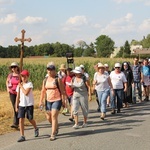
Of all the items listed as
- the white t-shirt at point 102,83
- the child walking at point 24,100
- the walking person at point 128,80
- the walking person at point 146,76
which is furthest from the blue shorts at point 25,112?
the walking person at point 146,76

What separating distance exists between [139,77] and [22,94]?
25.8 feet

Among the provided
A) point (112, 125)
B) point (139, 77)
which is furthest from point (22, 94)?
point (139, 77)

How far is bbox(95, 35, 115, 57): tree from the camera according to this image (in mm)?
127438

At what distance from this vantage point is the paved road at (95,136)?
296 inches

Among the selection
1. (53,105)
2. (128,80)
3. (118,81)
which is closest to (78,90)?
(53,105)

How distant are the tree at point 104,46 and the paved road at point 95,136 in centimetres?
11592

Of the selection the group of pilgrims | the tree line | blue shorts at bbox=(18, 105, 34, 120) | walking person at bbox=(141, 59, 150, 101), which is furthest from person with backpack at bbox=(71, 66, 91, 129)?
the tree line

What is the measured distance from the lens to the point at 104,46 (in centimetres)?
12862

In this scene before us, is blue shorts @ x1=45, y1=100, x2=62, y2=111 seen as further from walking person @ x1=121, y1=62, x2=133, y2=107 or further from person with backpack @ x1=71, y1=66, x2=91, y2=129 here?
walking person @ x1=121, y1=62, x2=133, y2=107

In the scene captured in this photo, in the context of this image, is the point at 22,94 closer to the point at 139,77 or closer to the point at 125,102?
the point at 125,102

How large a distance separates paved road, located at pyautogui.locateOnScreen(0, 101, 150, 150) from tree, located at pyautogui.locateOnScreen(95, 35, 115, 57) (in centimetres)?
11592

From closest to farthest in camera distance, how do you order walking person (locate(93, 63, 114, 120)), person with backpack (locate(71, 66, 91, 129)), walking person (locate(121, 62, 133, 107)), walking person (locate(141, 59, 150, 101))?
person with backpack (locate(71, 66, 91, 129)) → walking person (locate(93, 63, 114, 120)) → walking person (locate(121, 62, 133, 107)) → walking person (locate(141, 59, 150, 101))

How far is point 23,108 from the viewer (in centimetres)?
823

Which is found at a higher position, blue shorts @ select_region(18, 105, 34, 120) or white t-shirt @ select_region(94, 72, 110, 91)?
white t-shirt @ select_region(94, 72, 110, 91)
